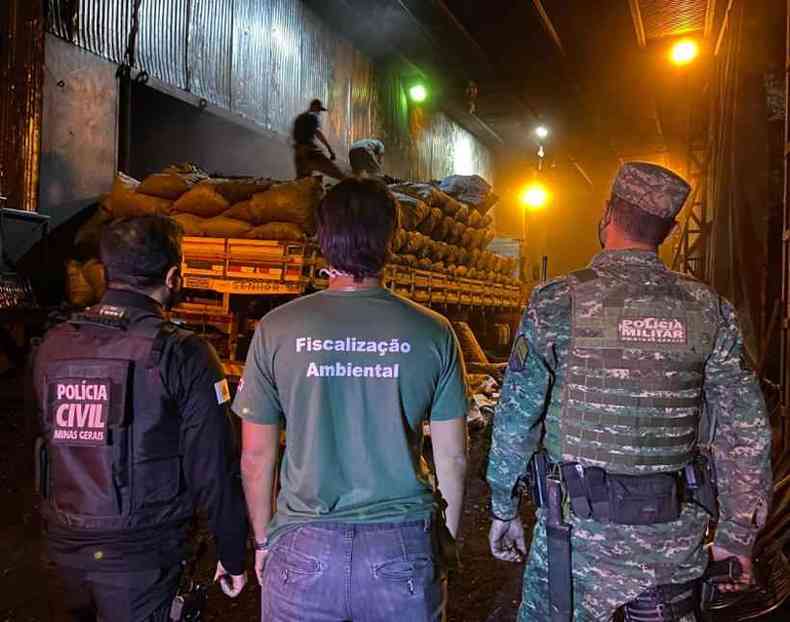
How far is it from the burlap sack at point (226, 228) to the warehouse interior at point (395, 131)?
0.04 meters

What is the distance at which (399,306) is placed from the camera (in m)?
1.69

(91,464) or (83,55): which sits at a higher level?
(83,55)

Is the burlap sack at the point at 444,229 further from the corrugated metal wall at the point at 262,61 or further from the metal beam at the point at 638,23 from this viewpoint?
the metal beam at the point at 638,23

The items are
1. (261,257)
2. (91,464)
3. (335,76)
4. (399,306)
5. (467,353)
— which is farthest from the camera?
(335,76)

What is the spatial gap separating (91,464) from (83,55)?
338 inches

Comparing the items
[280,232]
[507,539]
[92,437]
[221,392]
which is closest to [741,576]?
[507,539]

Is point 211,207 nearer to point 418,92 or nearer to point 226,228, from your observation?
point 226,228

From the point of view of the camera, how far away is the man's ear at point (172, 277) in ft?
6.62

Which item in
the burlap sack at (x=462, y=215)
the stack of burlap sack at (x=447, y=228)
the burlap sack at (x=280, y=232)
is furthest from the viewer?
the burlap sack at (x=462, y=215)

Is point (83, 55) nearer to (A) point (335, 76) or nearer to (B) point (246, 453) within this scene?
(A) point (335, 76)

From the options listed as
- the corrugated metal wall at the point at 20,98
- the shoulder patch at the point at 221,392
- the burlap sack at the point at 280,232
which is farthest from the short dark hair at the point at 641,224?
the corrugated metal wall at the point at 20,98

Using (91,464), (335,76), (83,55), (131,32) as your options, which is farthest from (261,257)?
(335,76)

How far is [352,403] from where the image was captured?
5.37 feet

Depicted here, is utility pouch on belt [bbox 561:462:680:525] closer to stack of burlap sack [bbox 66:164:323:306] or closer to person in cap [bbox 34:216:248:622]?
person in cap [bbox 34:216:248:622]
